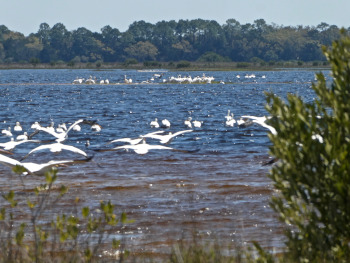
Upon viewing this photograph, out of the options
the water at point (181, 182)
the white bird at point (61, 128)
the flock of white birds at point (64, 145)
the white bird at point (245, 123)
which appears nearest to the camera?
the water at point (181, 182)

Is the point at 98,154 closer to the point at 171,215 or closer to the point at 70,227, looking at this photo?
the point at 171,215

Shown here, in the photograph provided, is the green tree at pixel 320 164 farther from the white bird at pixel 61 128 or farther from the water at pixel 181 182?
the white bird at pixel 61 128

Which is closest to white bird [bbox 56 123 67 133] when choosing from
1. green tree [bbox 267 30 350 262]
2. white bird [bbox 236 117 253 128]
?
white bird [bbox 236 117 253 128]

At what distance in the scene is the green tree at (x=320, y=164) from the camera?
583cm

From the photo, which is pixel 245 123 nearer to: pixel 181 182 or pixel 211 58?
pixel 181 182

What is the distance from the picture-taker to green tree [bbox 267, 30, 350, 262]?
583 cm

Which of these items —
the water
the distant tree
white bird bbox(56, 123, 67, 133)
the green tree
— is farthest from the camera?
the distant tree

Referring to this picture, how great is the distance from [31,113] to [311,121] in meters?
36.5

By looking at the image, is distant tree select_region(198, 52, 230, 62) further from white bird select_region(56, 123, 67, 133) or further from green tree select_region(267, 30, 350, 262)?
green tree select_region(267, 30, 350, 262)

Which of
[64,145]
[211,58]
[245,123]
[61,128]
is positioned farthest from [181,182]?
[211,58]

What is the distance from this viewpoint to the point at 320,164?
5977 millimetres

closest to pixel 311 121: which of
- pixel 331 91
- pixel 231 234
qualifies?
pixel 331 91

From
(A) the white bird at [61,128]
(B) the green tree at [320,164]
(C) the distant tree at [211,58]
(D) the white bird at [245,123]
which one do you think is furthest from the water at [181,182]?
(C) the distant tree at [211,58]

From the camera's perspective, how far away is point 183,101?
2093 inches
